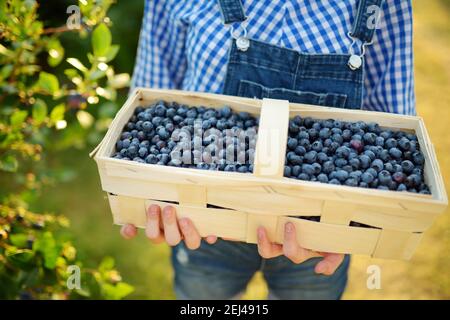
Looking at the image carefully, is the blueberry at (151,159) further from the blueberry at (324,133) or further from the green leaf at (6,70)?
the green leaf at (6,70)

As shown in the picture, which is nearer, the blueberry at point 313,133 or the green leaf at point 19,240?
the blueberry at point 313,133

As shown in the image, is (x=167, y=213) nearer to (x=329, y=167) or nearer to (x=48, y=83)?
(x=329, y=167)

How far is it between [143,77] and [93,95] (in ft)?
0.67

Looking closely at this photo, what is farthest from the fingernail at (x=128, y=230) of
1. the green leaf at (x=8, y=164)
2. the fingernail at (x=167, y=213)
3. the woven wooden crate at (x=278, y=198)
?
the green leaf at (x=8, y=164)

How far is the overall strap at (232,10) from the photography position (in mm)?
1202

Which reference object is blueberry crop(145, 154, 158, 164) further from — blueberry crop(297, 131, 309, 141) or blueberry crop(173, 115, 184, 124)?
blueberry crop(297, 131, 309, 141)

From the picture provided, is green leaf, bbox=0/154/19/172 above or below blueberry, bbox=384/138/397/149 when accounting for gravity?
below

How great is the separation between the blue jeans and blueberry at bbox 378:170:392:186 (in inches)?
18.6

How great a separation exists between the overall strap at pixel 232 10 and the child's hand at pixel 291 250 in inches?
20.7

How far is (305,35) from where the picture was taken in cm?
121

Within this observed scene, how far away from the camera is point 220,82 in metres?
1.29

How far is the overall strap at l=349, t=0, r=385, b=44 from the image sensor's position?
115cm

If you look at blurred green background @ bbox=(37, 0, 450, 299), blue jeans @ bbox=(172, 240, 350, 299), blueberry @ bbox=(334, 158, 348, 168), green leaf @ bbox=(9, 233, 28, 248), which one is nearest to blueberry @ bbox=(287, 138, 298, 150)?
blueberry @ bbox=(334, 158, 348, 168)
